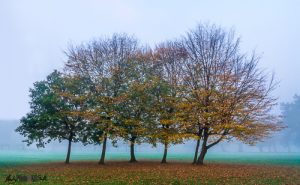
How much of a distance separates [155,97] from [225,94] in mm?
10114

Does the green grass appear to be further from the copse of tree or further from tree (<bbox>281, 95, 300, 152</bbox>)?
tree (<bbox>281, 95, 300, 152</bbox>)

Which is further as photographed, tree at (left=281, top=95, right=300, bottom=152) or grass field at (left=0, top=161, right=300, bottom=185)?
Answer: tree at (left=281, top=95, right=300, bottom=152)

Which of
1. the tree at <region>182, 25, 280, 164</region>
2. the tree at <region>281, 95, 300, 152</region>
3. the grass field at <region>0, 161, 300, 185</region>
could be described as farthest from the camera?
the tree at <region>281, 95, 300, 152</region>

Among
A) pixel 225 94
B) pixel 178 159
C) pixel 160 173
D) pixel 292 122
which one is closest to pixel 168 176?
pixel 160 173

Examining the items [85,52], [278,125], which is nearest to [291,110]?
[278,125]

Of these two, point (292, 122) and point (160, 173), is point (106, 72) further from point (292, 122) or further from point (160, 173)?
point (292, 122)

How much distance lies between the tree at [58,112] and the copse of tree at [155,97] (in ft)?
0.45

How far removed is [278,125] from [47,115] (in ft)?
107

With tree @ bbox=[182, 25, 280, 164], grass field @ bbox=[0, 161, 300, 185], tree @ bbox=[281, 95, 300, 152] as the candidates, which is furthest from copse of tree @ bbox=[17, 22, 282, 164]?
tree @ bbox=[281, 95, 300, 152]

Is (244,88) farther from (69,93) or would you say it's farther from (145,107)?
(69,93)

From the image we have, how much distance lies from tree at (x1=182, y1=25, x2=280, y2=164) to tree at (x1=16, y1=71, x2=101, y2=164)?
15.7 metres

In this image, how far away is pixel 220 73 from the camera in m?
44.0

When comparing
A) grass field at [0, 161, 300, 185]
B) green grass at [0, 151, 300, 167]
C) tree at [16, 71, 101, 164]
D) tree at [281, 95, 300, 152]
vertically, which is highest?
tree at [281, 95, 300, 152]

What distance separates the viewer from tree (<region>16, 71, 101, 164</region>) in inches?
1773
